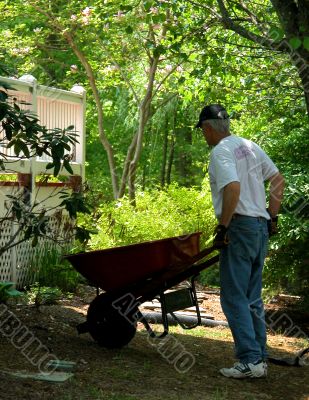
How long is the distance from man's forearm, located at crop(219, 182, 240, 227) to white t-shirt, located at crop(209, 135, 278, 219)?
43 mm

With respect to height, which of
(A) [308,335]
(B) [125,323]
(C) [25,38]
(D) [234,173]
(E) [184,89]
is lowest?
(A) [308,335]

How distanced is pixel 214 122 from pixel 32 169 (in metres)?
4.30

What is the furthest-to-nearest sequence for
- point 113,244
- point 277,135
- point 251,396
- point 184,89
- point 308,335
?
point 184,89
point 113,244
point 277,135
point 308,335
point 251,396

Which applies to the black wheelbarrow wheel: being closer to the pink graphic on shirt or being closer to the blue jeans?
the blue jeans

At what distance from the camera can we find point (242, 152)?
5.77 metres

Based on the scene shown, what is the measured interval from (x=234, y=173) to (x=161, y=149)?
18.1m

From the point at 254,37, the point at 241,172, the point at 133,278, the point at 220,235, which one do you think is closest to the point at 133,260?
the point at 133,278

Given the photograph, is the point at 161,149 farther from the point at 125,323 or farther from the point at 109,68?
the point at 125,323

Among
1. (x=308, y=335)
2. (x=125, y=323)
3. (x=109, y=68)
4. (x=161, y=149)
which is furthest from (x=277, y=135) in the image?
(x=161, y=149)

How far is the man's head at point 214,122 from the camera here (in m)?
5.80

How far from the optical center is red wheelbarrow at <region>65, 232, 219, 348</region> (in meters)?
5.93

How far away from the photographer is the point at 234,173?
5.55 meters

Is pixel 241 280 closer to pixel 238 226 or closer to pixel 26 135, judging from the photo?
pixel 238 226

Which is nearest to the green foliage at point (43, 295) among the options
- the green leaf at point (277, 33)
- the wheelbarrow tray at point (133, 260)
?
the wheelbarrow tray at point (133, 260)
